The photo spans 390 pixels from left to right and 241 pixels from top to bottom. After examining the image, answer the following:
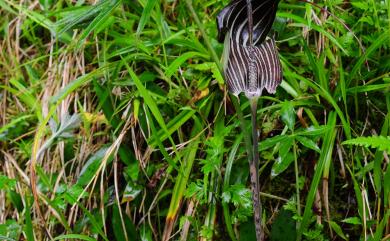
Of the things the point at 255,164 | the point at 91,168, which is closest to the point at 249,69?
the point at 255,164

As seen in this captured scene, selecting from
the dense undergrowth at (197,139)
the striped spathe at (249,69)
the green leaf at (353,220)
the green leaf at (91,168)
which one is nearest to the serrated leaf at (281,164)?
the dense undergrowth at (197,139)

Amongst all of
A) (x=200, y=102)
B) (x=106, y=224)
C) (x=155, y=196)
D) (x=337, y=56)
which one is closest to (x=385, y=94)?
(x=337, y=56)

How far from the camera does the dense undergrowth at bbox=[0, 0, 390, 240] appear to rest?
4.63 ft

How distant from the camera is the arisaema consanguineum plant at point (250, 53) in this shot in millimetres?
1036

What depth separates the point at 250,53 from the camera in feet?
3.48

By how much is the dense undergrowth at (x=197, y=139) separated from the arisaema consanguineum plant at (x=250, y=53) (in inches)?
11.1

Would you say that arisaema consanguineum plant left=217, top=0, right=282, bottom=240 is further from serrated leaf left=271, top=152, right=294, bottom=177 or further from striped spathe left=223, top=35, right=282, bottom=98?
serrated leaf left=271, top=152, right=294, bottom=177

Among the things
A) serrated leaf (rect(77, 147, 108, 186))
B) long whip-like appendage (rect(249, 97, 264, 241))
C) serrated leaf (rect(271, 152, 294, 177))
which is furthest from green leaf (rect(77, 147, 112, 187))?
long whip-like appendage (rect(249, 97, 264, 241))

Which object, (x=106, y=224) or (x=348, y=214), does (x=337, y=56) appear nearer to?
(x=348, y=214)

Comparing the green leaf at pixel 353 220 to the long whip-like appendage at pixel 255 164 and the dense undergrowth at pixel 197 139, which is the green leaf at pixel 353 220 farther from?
the long whip-like appendage at pixel 255 164

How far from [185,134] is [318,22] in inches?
21.8

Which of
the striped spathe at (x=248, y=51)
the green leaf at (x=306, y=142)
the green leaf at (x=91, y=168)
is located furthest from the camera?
the green leaf at (x=91, y=168)

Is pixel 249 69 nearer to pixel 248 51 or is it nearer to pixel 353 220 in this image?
pixel 248 51

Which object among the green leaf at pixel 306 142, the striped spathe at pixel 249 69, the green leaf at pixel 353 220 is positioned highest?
the striped spathe at pixel 249 69
